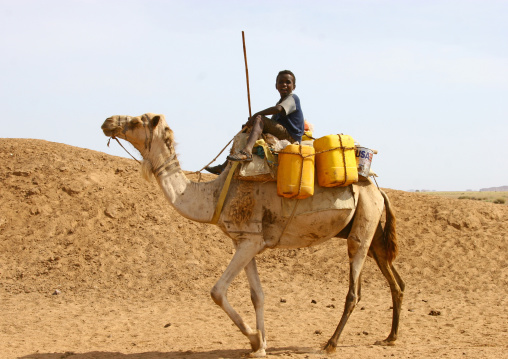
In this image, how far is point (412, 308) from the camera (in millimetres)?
10742

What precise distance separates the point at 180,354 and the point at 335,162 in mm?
3165

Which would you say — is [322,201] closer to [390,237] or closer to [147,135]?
[390,237]

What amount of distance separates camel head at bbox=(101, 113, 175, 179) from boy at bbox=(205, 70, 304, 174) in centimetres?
80

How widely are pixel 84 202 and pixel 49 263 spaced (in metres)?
2.22

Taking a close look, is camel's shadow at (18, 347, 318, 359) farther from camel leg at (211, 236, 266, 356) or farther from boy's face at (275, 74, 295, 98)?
boy's face at (275, 74, 295, 98)

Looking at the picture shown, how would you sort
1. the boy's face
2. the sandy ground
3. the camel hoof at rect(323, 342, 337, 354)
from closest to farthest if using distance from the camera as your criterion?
the camel hoof at rect(323, 342, 337, 354)
the boy's face
the sandy ground

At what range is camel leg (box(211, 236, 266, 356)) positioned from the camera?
6.70 metres

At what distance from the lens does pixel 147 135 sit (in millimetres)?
7047

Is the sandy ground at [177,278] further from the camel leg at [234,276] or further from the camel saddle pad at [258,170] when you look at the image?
the camel saddle pad at [258,170]

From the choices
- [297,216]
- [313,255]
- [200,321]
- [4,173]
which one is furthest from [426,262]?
[4,173]

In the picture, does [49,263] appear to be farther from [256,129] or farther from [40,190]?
[256,129]

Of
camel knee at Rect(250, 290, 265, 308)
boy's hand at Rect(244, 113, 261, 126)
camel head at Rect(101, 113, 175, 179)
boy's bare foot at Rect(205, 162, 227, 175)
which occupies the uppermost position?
boy's hand at Rect(244, 113, 261, 126)

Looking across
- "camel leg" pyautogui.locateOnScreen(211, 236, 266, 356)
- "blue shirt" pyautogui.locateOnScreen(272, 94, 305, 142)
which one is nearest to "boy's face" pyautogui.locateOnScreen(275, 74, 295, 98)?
"blue shirt" pyautogui.locateOnScreen(272, 94, 305, 142)

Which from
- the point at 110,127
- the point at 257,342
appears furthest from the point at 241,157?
the point at 257,342
